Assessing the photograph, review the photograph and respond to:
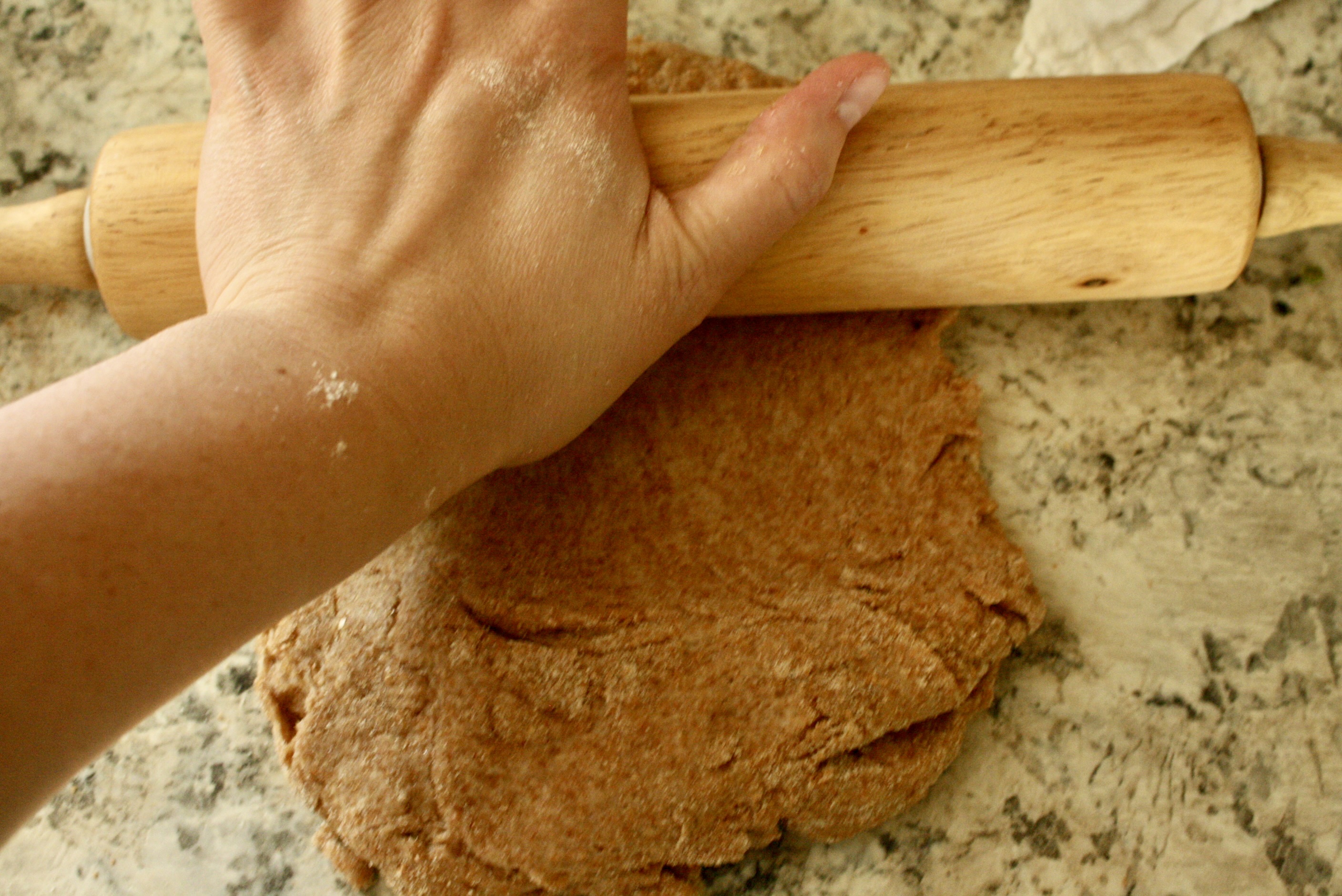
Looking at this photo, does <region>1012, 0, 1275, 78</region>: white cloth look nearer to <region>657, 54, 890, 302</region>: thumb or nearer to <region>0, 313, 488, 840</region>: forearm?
<region>657, 54, 890, 302</region>: thumb

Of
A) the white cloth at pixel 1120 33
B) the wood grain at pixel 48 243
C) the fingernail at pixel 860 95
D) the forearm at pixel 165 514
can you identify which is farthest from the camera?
the white cloth at pixel 1120 33

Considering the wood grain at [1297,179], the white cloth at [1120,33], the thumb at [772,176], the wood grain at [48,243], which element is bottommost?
the wood grain at [1297,179]

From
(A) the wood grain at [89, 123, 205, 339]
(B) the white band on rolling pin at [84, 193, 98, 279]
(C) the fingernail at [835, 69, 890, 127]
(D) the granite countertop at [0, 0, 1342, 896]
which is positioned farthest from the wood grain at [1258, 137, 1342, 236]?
(B) the white band on rolling pin at [84, 193, 98, 279]

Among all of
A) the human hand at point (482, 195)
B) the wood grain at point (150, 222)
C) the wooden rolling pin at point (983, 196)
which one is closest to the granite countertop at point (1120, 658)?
the wooden rolling pin at point (983, 196)

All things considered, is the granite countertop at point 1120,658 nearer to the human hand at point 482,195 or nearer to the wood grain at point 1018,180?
the wood grain at point 1018,180

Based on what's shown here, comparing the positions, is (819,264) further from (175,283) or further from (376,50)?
(175,283)

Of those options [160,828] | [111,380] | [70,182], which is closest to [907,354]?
[111,380]
